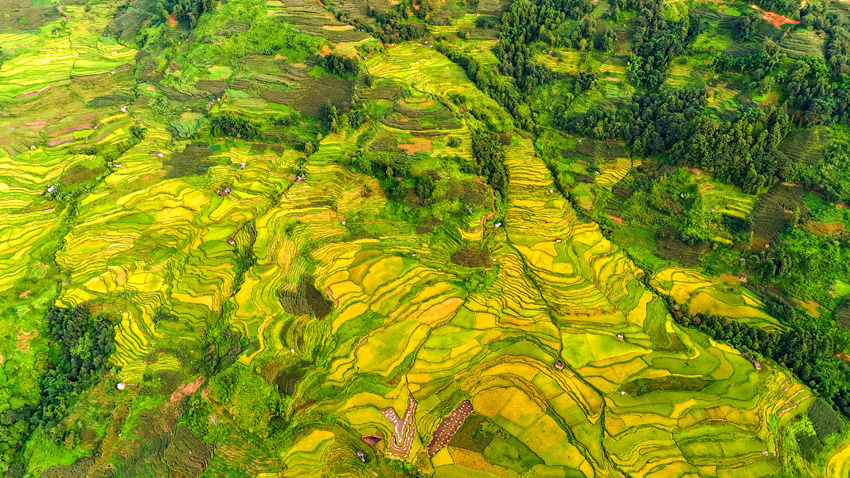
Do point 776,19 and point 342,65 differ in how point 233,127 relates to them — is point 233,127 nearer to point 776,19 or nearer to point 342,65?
point 342,65

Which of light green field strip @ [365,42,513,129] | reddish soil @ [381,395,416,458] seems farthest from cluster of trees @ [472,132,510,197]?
reddish soil @ [381,395,416,458]

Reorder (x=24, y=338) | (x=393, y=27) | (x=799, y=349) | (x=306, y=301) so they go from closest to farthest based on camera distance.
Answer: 1. (x=799, y=349)
2. (x=24, y=338)
3. (x=306, y=301)
4. (x=393, y=27)

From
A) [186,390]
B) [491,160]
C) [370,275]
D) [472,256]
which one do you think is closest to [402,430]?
[370,275]

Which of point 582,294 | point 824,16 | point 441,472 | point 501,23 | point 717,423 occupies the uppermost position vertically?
point 824,16

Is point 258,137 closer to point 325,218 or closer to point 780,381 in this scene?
point 325,218

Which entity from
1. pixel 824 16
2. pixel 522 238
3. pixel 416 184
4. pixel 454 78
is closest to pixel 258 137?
pixel 416 184

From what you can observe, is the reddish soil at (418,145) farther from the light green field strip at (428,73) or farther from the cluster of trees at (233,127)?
the cluster of trees at (233,127)
